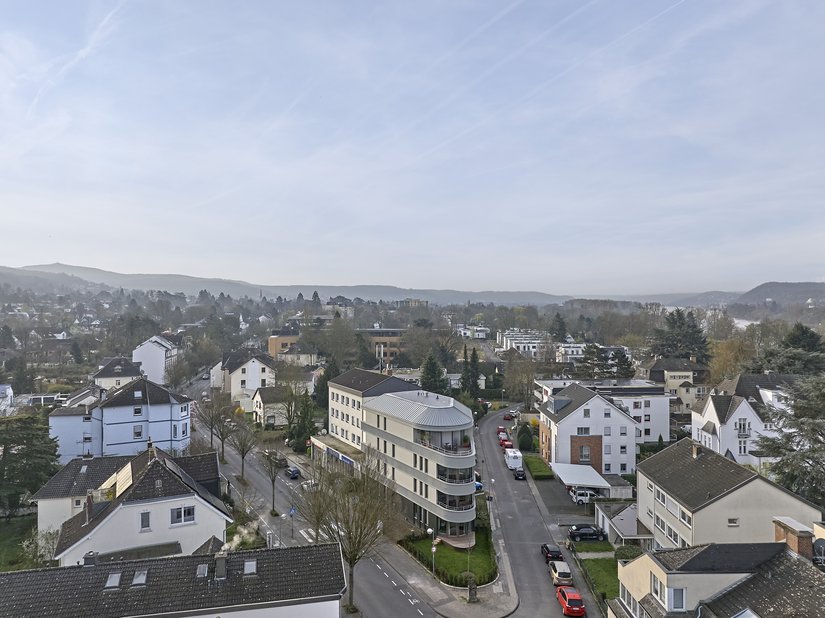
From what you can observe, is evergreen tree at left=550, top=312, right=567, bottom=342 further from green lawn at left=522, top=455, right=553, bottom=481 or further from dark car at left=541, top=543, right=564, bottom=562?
dark car at left=541, top=543, right=564, bottom=562

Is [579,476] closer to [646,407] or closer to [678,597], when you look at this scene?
[646,407]

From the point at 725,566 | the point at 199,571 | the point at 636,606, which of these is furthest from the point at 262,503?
the point at 725,566

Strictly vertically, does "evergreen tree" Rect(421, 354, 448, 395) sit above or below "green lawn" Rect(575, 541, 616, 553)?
above

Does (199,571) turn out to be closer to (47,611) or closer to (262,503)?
(47,611)

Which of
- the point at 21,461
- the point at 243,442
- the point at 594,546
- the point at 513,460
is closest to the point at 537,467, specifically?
the point at 513,460

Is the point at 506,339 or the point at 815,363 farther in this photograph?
the point at 506,339

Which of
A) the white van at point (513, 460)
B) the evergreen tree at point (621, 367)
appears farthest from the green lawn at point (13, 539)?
the evergreen tree at point (621, 367)

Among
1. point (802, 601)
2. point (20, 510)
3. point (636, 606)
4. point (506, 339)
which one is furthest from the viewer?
point (506, 339)

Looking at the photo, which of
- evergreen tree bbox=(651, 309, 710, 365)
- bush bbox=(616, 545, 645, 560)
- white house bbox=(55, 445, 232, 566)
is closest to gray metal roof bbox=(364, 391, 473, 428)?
bush bbox=(616, 545, 645, 560)
